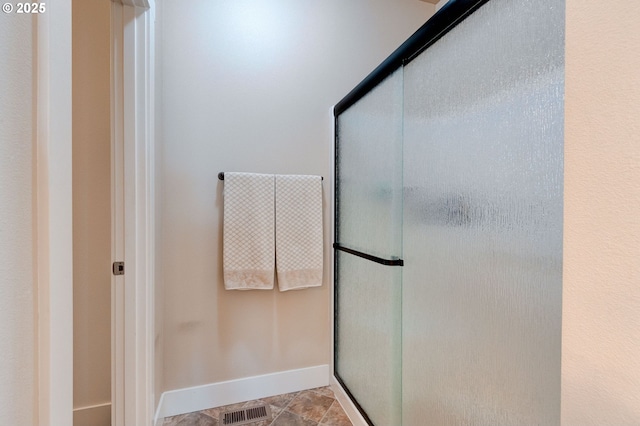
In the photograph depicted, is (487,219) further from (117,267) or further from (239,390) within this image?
(239,390)

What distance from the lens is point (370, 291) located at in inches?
57.1

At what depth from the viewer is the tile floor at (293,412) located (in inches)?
60.2

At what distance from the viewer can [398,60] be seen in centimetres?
120

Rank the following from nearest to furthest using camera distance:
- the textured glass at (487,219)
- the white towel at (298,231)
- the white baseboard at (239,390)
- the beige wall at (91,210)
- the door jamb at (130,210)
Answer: the textured glass at (487,219) → the door jamb at (130,210) → the beige wall at (91,210) → the white baseboard at (239,390) → the white towel at (298,231)

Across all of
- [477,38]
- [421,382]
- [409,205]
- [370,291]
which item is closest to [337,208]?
[370,291]

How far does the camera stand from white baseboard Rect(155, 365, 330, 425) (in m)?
1.58

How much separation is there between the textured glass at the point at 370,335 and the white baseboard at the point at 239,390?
18cm

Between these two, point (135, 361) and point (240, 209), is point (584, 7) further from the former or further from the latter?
point (135, 361)

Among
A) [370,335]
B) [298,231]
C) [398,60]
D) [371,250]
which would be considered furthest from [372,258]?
[398,60]

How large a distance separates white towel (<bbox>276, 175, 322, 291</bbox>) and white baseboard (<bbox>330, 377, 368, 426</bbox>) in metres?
0.62

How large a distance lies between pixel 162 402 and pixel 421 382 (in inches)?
52.6

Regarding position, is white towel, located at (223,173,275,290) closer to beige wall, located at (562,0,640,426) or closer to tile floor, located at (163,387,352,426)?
tile floor, located at (163,387,352,426)
